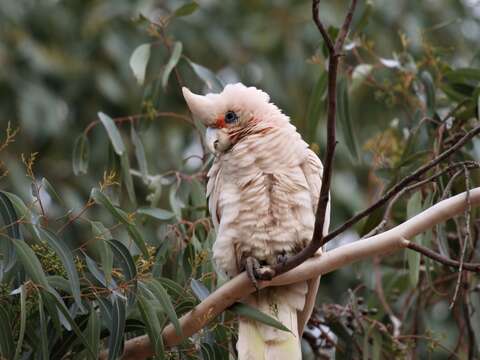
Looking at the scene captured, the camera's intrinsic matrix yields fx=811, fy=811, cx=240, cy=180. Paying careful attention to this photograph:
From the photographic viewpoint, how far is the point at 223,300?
195 centimetres

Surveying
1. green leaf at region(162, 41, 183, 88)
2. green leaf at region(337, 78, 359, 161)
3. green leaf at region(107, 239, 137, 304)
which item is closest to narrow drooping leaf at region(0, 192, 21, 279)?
green leaf at region(107, 239, 137, 304)

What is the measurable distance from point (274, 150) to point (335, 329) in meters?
0.73

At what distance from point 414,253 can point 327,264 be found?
0.54 meters

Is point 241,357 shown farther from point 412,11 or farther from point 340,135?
point 412,11

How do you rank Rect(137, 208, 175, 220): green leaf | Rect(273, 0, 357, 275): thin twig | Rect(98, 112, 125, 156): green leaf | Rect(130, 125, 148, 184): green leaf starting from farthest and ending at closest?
Rect(130, 125, 148, 184): green leaf < Rect(98, 112, 125, 156): green leaf < Rect(137, 208, 175, 220): green leaf < Rect(273, 0, 357, 275): thin twig

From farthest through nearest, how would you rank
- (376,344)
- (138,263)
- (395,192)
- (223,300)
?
1. (376,344)
2. (138,263)
3. (223,300)
4. (395,192)

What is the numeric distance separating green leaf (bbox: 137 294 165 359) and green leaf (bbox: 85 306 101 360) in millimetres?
112

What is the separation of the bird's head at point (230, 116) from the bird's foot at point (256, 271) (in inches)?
14.0

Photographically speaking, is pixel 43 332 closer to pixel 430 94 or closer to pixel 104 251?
pixel 104 251

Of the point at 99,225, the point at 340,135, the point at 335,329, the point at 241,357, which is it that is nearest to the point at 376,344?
the point at 335,329

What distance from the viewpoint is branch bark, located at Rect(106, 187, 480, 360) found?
1819 mm

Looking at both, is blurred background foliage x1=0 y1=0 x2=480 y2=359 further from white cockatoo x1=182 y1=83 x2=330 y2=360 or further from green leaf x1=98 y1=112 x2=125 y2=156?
white cockatoo x1=182 y1=83 x2=330 y2=360

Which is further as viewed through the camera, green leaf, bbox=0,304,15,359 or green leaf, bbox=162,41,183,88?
green leaf, bbox=162,41,183,88

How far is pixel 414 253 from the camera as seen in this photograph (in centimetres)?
236
